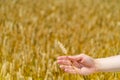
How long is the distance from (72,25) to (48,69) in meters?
2.71

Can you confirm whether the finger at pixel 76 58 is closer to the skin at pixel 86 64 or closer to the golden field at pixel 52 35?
the skin at pixel 86 64

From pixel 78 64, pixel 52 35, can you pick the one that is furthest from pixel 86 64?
pixel 52 35

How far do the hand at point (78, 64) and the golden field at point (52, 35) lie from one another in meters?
0.07

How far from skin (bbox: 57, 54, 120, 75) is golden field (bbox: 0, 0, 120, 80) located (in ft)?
0.23

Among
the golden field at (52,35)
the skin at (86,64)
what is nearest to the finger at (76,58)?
the skin at (86,64)

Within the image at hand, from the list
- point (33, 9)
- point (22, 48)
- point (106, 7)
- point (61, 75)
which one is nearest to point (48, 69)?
point (61, 75)

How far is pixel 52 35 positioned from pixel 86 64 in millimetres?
1978

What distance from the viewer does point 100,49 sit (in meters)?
4.28

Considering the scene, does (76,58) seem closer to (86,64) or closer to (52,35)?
(86,64)

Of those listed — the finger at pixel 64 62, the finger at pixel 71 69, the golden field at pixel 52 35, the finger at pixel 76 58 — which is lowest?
the finger at pixel 71 69

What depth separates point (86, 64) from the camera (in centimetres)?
311

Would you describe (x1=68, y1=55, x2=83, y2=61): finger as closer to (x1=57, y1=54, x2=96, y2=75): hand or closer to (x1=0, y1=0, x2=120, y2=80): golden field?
(x1=57, y1=54, x2=96, y2=75): hand

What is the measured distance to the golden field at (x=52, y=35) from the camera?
338cm

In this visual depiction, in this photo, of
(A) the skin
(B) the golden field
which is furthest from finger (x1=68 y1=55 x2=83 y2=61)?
(B) the golden field
